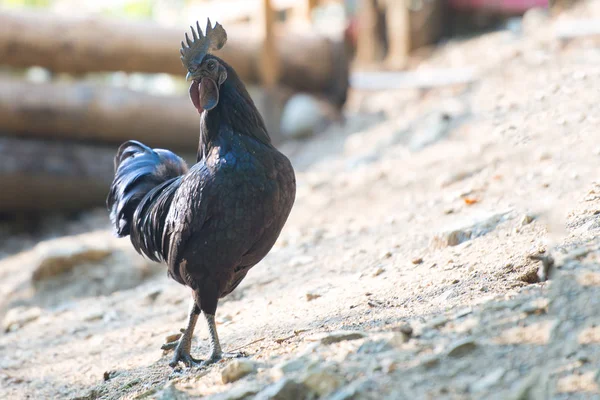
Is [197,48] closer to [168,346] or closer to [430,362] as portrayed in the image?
[168,346]

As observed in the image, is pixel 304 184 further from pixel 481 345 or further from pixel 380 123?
pixel 481 345

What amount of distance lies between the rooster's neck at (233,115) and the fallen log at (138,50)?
5874 millimetres

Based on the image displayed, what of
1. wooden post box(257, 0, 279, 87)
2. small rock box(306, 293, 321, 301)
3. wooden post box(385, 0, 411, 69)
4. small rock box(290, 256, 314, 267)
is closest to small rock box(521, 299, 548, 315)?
small rock box(306, 293, 321, 301)

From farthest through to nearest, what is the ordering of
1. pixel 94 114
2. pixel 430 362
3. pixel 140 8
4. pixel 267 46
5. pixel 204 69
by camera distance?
1. pixel 140 8
2. pixel 267 46
3. pixel 94 114
4. pixel 204 69
5. pixel 430 362

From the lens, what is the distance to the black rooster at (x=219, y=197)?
3547 mm

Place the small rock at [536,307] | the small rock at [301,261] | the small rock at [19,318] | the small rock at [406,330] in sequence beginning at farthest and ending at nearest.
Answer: the small rock at [19,318]
the small rock at [301,261]
the small rock at [406,330]
the small rock at [536,307]

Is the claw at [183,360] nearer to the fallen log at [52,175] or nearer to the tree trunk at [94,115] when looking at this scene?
the fallen log at [52,175]

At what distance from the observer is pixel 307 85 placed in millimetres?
10578

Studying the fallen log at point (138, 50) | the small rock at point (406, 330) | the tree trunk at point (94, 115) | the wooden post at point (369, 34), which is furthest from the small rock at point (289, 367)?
the wooden post at point (369, 34)

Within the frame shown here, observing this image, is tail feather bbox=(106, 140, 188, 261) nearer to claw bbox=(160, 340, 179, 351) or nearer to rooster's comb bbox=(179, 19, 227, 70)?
claw bbox=(160, 340, 179, 351)

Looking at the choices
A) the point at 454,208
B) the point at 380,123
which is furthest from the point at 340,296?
the point at 380,123

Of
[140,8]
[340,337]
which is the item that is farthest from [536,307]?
[140,8]

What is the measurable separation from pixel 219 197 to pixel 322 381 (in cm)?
113

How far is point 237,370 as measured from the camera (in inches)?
125
